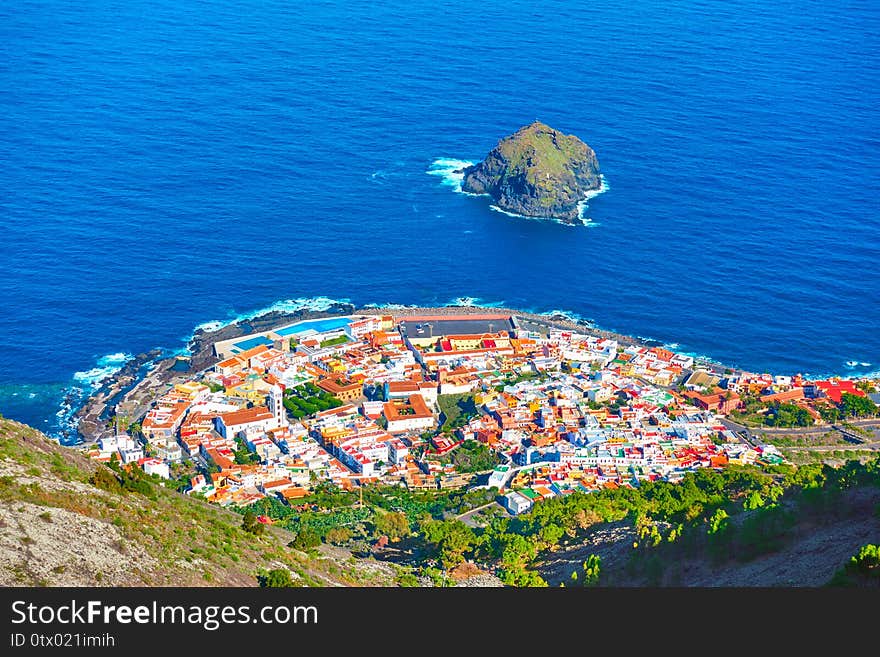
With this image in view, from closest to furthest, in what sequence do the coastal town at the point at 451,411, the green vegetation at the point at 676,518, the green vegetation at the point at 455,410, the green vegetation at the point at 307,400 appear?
the green vegetation at the point at 676,518
the coastal town at the point at 451,411
the green vegetation at the point at 455,410
the green vegetation at the point at 307,400

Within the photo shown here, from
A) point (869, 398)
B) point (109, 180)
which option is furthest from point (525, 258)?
point (109, 180)

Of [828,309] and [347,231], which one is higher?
[347,231]

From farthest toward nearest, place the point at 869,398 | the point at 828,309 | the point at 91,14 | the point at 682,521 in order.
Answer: the point at 91,14 < the point at 828,309 < the point at 869,398 < the point at 682,521

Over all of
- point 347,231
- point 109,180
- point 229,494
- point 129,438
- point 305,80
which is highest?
point 305,80

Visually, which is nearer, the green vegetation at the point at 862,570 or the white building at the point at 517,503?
the green vegetation at the point at 862,570

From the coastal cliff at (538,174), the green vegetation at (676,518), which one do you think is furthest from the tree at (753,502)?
the coastal cliff at (538,174)

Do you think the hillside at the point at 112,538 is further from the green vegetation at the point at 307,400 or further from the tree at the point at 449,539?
the green vegetation at the point at 307,400

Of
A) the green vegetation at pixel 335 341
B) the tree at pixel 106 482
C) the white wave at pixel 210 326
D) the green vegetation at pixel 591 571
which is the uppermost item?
the white wave at pixel 210 326

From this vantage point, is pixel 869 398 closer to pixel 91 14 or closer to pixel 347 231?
pixel 347 231
